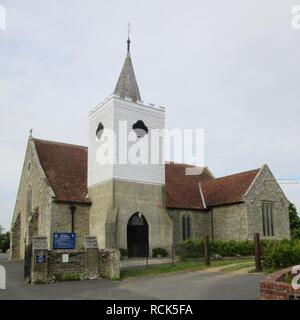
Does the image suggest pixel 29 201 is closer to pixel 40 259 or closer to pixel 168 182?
pixel 168 182

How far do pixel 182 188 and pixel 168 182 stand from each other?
1.29 m

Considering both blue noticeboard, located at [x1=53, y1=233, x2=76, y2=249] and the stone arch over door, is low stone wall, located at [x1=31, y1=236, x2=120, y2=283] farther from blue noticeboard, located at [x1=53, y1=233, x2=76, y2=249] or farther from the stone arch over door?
the stone arch over door

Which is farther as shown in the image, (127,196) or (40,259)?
(127,196)

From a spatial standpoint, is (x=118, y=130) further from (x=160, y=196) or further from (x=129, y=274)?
(x=129, y=274)

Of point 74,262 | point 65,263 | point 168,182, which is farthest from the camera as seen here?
point 168,182

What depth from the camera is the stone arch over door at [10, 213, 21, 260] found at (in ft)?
105

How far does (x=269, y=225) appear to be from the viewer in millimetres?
31766

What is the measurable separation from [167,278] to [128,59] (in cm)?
1841

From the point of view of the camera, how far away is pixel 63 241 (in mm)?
19609

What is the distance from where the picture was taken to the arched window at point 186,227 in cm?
3122

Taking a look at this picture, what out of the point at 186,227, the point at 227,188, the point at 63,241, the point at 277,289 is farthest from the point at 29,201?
the point at 277,289

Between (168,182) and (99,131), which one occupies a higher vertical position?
(99,131)

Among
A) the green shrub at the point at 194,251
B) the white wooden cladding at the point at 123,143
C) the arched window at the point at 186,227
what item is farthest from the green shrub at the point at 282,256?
the arched window at the point at 186,227
